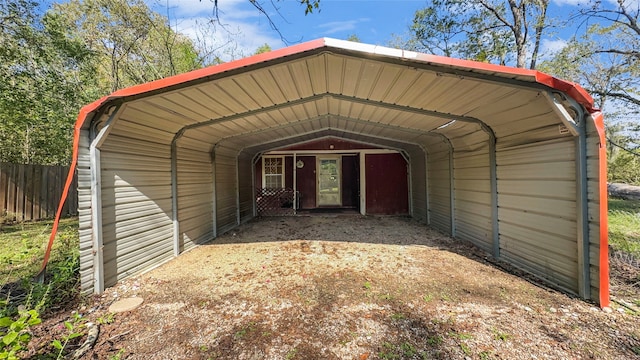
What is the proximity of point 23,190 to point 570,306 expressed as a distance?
10627mm

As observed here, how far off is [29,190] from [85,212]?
609 cm

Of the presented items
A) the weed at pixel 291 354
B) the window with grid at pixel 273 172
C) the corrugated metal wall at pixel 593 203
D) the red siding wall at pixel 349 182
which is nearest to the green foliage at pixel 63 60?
the window with grid at pixel 273 172

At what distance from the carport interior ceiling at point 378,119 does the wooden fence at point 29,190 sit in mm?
5269

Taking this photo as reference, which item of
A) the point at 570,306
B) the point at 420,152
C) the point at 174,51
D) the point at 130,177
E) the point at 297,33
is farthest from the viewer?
the point at 174,51

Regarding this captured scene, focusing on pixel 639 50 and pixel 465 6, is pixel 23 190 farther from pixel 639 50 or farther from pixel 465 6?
pixel 639 50

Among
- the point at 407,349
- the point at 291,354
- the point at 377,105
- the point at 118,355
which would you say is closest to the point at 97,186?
the point at 118,355

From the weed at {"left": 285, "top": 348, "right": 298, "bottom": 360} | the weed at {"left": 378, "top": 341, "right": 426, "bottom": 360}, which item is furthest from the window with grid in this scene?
the weed at {"left": 378, "top": 341, "right": 426, "bottom": 360}

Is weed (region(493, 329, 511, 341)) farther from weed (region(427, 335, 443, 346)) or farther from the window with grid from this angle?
the window with grid

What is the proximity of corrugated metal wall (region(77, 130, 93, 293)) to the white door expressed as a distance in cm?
655

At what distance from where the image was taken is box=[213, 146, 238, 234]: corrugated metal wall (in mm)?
5395

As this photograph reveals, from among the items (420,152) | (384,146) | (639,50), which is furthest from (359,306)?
(639,50)

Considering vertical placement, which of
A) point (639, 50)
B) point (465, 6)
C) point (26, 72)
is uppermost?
point (465, 6)

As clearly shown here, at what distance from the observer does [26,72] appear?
6.09 metres

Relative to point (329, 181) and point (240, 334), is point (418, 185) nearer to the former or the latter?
point (329, 181)
